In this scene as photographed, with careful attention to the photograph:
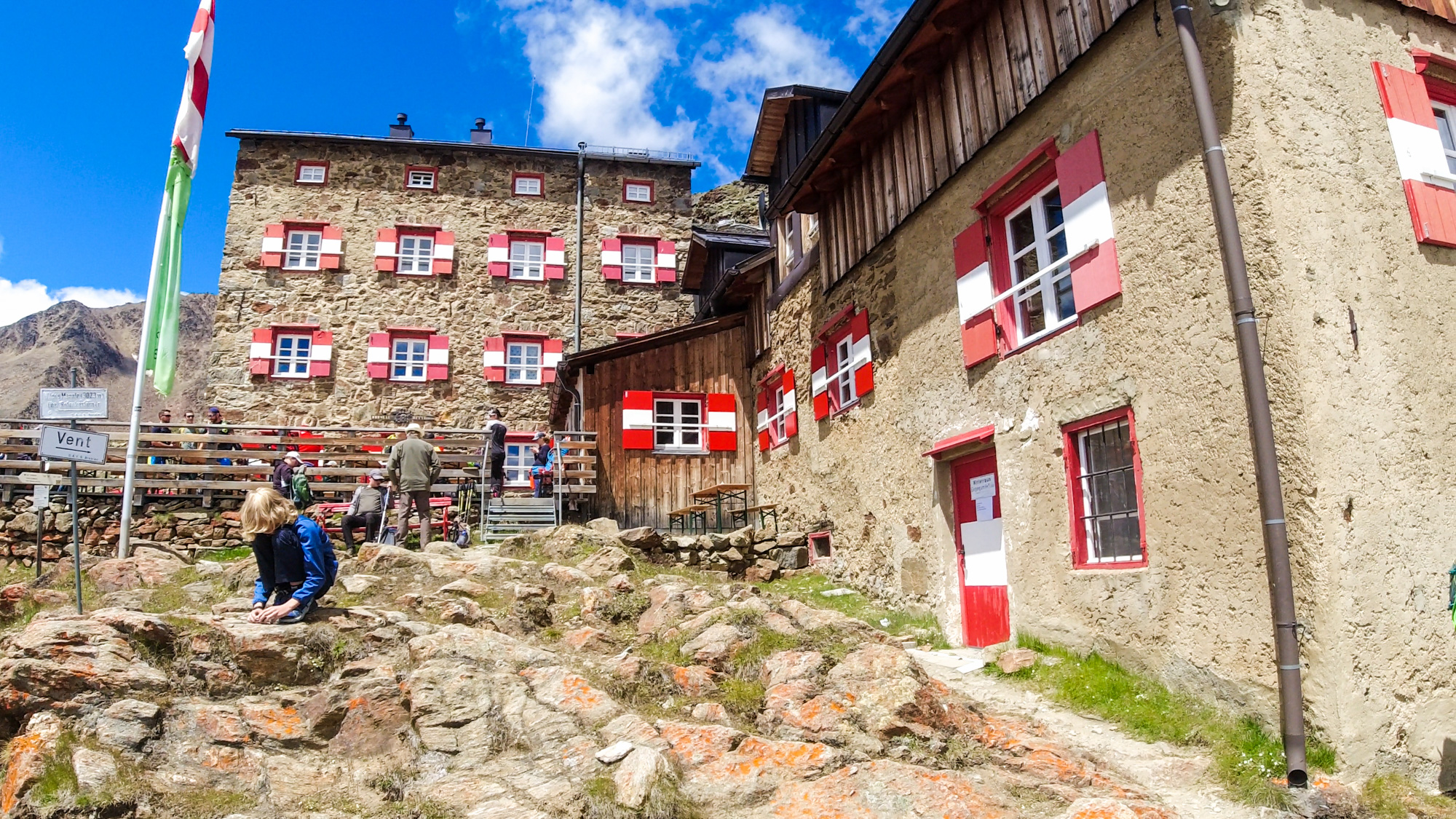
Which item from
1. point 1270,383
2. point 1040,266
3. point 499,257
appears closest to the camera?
point 1270,383

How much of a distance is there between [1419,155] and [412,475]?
11106 millimetres

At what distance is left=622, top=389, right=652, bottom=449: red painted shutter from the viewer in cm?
1684

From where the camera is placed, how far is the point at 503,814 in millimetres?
4332

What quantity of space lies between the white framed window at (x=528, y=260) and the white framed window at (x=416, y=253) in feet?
7.48

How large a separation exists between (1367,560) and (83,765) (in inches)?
282

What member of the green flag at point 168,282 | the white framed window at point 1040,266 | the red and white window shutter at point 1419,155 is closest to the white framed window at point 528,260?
the green flag at point 168,282

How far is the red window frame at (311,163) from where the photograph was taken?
83.3 feet

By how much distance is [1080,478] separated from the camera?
7.29 metres

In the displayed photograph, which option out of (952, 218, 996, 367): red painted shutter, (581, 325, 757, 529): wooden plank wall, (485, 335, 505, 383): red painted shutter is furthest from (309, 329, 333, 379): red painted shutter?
(952, 218, 996, 367): red painted shutter

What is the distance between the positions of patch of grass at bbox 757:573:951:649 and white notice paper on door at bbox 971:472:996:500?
145 cm

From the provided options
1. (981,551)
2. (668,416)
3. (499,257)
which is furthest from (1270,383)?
(499,257)

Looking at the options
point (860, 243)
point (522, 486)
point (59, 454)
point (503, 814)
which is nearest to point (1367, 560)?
point (503, 814)

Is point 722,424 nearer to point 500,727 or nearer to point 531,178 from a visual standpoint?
point 500,727

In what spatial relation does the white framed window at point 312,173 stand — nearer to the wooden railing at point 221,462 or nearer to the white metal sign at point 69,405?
the wooden railing at point 221,462
